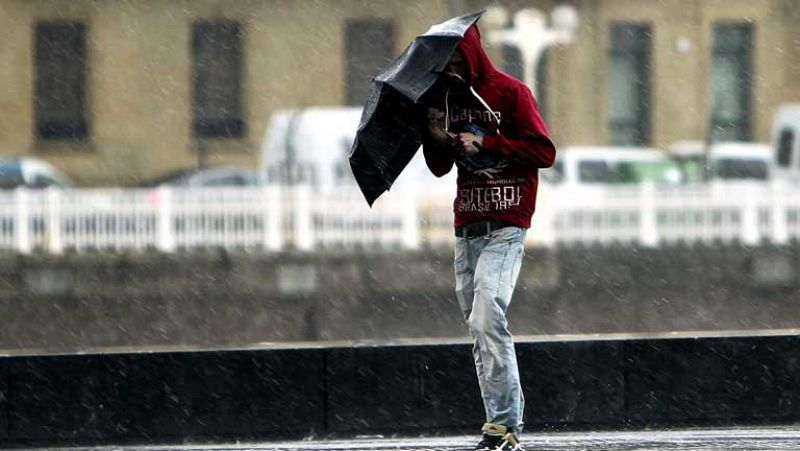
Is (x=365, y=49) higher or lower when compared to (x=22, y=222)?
higher

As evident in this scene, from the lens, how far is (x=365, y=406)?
9.39m

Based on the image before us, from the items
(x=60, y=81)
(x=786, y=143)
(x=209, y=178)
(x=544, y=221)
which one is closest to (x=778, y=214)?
(x=544, y=221)

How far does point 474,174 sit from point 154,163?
2511 cm

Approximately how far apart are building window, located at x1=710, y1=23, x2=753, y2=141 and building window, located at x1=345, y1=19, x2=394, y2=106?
557cm

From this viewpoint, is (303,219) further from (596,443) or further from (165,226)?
(596,443)

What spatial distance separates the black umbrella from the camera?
760cm

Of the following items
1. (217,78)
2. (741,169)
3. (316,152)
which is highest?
(217,78)

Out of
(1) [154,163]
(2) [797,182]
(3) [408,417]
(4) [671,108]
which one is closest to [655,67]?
(4) [671,108]

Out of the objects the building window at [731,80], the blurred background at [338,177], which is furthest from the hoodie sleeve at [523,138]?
the building window at [731,80]

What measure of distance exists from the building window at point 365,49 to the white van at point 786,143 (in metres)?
6.62

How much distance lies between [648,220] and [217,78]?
9148mm

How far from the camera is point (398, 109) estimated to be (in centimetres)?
773

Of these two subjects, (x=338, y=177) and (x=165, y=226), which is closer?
(x=165, y=226)

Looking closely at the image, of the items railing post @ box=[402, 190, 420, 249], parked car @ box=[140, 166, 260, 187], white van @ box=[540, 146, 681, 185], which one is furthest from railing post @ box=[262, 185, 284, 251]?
white van @ box=[540, 146, 681, 185]
